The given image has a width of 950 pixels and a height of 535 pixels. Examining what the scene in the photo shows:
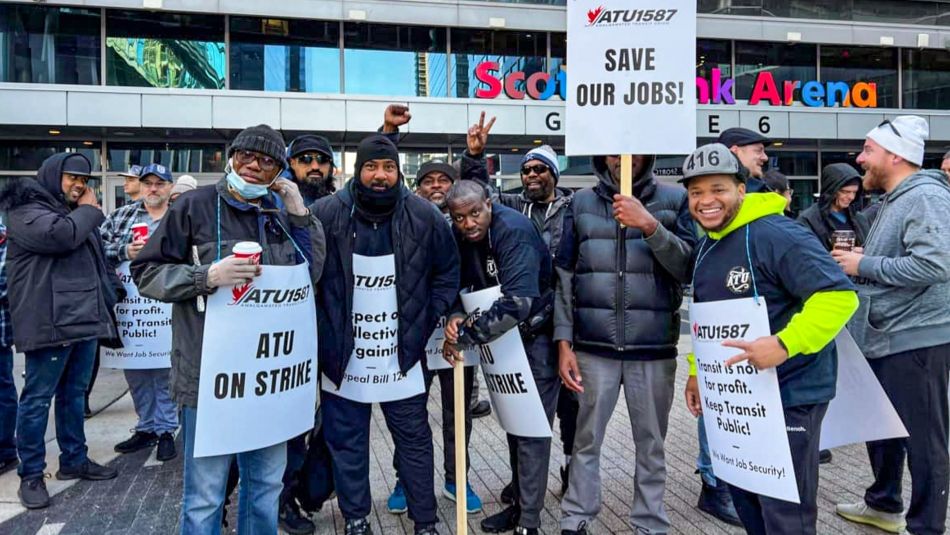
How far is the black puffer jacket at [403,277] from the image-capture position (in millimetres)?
3500

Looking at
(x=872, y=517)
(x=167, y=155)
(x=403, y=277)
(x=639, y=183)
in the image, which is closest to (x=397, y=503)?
(x=403, y=277)

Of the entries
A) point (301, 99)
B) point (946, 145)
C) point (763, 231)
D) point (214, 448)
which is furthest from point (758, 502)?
point (946, 145)

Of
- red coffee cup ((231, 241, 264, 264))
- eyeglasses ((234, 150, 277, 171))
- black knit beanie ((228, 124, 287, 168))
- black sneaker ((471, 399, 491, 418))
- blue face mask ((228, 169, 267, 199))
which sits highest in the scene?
black knit beanie ((228, 124, 287, 168))

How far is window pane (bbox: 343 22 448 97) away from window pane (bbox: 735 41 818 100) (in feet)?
24.8

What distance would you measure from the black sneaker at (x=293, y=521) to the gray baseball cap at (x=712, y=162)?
287 centimetres

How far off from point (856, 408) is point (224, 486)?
2.98 meters

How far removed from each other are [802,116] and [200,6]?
14129mm

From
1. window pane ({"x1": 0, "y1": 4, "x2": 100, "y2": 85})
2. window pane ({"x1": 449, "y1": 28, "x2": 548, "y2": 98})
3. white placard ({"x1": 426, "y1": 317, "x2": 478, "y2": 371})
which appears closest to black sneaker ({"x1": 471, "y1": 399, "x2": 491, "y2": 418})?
white placard ({"x1": 426, "y1": 317, "x2": 478, "y2": 371})

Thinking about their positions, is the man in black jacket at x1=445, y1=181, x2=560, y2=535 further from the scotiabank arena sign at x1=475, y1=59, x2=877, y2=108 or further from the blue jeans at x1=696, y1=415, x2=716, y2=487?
the scotiabank arena sign at x1=475, y1=59, x2=877, y2=108

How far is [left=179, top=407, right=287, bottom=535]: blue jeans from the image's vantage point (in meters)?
2.91

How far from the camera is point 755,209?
2.78 metres

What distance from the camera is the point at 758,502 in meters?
2.81

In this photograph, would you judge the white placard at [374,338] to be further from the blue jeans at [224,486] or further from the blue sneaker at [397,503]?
the blue sneaker at [397,503]

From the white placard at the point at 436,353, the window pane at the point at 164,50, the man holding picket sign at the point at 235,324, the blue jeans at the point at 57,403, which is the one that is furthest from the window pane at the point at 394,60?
the man holding picket sign at the point at 235,324
